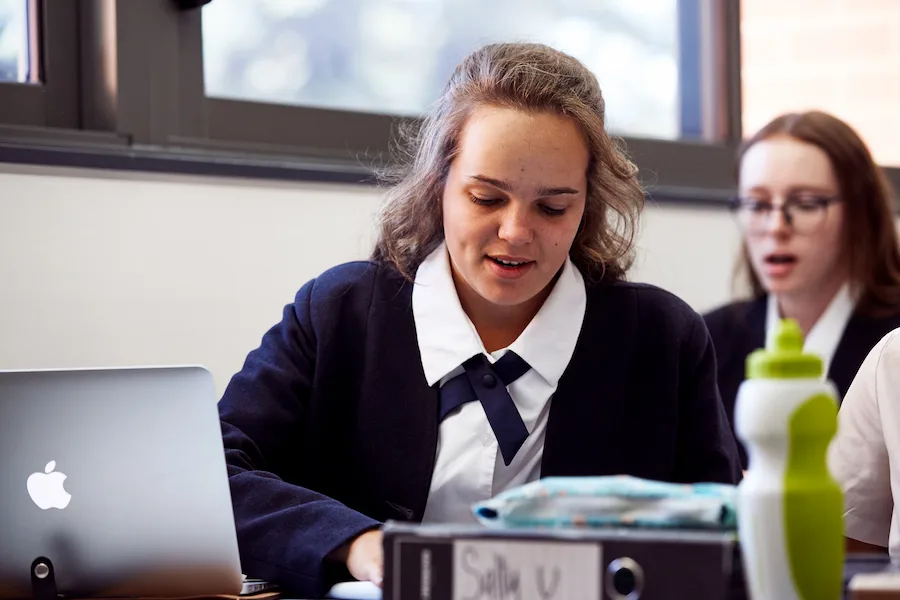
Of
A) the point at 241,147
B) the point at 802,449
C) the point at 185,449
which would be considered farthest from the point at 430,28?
the point at 802,449

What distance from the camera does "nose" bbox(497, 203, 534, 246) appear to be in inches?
60.5

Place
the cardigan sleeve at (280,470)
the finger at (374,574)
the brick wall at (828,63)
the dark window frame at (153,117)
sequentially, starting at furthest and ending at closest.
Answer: the brick wall at (828,63) < the dark window frame at (153,117) < the cardigan sleeve at (280,470) < the finger at (374,574)

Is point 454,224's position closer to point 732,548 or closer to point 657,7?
point 732,548

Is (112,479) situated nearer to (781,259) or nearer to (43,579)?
(43,579)

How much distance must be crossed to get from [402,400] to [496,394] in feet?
0.42

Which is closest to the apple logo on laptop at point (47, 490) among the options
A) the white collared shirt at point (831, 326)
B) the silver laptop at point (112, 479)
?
the silver laptop at point (112, 479)

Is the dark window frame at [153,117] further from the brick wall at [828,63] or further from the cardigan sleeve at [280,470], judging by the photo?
the brick wall at [828,63]

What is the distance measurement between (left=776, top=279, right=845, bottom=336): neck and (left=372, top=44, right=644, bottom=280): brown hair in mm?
939

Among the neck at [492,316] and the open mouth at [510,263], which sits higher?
the open mouth at [510,263]

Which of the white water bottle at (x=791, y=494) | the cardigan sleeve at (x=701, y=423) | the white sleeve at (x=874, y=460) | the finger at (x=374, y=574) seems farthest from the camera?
the cardigan sleeve at (x=701, y=423)

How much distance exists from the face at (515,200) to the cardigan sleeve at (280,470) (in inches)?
10.2

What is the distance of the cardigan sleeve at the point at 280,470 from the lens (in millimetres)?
1255

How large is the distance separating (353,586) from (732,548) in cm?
48

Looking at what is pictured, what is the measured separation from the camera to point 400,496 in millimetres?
1553
